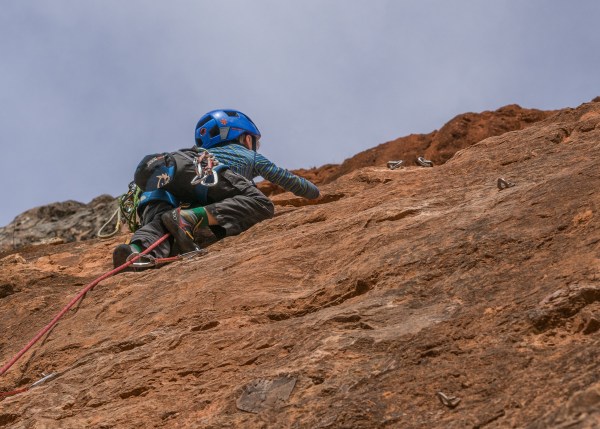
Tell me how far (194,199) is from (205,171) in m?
0.45

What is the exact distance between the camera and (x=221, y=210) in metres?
10.1

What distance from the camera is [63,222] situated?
16.2m

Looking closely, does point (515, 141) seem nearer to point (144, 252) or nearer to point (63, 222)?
point (144, 252)

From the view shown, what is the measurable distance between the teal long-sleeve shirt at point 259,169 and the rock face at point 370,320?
1565 mm

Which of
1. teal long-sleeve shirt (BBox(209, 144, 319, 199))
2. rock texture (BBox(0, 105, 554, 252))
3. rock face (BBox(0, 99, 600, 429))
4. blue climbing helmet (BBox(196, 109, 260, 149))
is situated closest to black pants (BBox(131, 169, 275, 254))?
teal long-sleeve shirt (BBox(209, 144, 319, 199))

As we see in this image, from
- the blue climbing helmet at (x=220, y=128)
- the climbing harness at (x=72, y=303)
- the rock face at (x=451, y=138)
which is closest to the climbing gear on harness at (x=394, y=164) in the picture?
the blue climbing helmet at (x=220, y=128)

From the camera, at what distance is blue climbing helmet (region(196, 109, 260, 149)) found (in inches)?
451

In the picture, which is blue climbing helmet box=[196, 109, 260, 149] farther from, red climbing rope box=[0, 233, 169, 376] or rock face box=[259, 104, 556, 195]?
rock face box=[259, 104, 556, 195]

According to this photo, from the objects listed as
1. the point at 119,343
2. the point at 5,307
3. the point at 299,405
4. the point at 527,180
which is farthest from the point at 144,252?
the point at 299,405

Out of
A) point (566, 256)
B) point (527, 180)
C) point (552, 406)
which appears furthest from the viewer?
point (527, 180)

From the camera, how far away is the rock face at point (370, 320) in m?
5.05

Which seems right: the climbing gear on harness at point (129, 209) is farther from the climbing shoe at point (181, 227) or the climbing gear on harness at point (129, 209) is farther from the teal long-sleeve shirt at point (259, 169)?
the climbing shoe at point (181, 227)

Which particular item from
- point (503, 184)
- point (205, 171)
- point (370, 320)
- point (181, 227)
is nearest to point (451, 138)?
point (205, 171)

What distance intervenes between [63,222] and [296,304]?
998 cm
